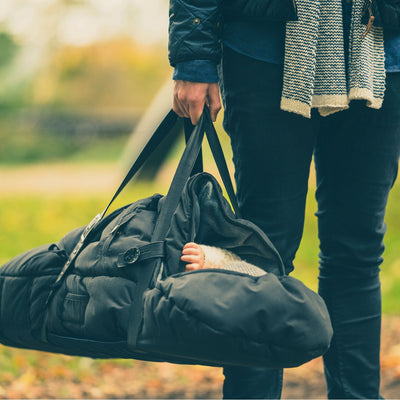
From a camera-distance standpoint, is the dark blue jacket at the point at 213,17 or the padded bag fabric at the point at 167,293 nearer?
the padded bag fabric at the point at 167,293

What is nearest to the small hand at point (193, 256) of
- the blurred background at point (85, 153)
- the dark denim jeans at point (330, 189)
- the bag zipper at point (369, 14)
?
the dark denim jeans at point (330, 189)

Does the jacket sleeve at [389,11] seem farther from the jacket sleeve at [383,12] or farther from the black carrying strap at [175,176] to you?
the black carrying strap at [175,176]

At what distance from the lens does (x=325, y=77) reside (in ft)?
5.16

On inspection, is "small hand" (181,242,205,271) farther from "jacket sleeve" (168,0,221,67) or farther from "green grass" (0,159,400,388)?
A: "green grass" (0,159,400,388)

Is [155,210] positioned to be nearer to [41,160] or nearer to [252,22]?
[252,22]

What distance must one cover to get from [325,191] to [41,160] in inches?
831

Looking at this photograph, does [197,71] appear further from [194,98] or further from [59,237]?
[59,237]

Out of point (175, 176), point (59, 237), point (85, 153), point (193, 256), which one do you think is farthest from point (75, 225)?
point (85, 153)

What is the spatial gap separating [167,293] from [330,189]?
701 millimetres

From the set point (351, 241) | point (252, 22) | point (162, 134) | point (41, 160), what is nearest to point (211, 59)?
point (252, 22)

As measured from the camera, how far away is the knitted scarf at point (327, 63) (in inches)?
59.9

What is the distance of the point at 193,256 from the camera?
143cm

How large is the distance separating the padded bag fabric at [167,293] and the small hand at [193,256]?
0.02m

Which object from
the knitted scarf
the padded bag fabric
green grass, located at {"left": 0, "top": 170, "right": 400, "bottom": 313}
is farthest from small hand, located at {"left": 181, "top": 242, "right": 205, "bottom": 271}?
green grass, located at {"left": 0, "top": 170, "right": 400, "bottom": 313}
